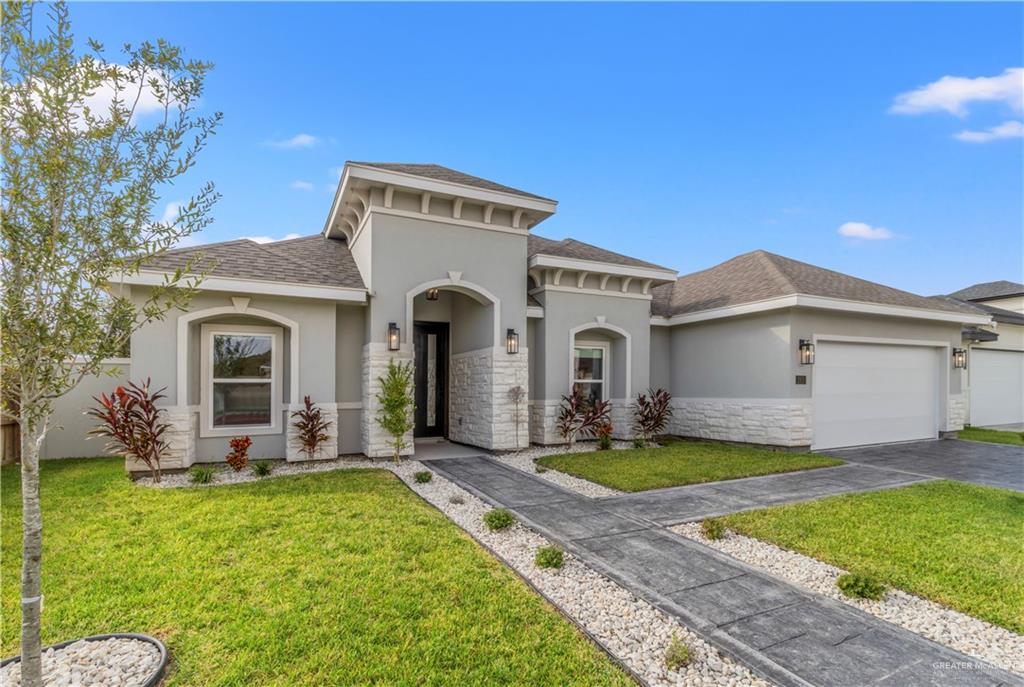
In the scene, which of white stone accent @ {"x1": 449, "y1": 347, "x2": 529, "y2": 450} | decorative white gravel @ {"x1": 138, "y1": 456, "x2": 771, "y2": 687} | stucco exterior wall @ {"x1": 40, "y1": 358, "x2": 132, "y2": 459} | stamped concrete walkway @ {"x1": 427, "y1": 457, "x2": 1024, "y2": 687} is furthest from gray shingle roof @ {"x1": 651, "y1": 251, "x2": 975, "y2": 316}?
stucco exterior wall @ {"x1": 40, "y1": 358, "x2": 132, "y2": 459}

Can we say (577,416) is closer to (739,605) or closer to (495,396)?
(495,396)

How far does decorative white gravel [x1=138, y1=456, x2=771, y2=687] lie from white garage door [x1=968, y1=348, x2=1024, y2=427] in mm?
19195

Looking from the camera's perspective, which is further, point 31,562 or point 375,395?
point 375,395

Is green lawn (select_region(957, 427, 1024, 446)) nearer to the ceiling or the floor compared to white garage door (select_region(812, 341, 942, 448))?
nearer to the floor

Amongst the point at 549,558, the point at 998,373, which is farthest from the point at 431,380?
the point at 998,373

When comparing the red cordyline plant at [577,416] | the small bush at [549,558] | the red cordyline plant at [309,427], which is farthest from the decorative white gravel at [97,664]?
the red cordyline plant at [577,416]

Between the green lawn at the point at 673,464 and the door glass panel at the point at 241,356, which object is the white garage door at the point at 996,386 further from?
the door glass panel at the point at 241,356

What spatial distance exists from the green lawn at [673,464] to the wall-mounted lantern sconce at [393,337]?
3725mm

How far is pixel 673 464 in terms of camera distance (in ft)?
28.1

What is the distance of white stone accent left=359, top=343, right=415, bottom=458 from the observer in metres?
8.88

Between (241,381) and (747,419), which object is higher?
(241,381)

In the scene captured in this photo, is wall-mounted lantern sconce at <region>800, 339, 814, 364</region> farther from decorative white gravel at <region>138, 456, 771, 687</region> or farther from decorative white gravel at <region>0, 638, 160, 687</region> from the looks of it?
decorative white gravel at <region>0, 638, 160, 687</region>

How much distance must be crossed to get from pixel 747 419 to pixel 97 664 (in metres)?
11.6

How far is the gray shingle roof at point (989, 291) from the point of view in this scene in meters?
20.8
